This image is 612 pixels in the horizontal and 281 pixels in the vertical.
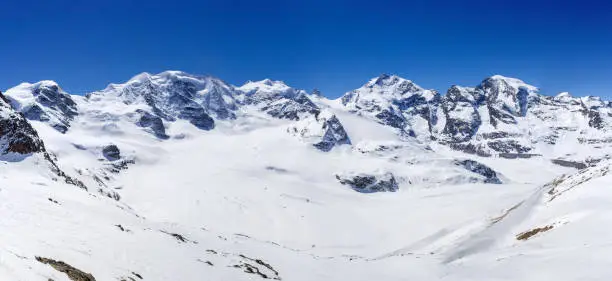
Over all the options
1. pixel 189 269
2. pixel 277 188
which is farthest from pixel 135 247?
pixel 277 188

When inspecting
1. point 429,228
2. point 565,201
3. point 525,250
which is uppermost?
point 429,228

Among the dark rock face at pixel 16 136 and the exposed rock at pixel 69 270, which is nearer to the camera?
the exposed rock at pixel 69 270

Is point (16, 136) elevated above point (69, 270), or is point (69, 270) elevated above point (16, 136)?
point (16, 136)

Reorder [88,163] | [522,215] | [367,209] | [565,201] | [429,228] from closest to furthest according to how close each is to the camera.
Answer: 1. [565,201]
2. [522,215]
3. [429,228]
4. [367,209]
5. [88,163]

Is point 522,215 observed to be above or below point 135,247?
above

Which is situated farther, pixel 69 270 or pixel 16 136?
pixel 16 136

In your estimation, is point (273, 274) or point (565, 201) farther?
point (565, 201)

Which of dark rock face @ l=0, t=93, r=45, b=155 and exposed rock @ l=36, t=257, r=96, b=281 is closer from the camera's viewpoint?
exposed rock @ l=36, t=257, r=96, b=281

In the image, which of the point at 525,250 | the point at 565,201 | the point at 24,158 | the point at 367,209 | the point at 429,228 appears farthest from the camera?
the point at 367,209

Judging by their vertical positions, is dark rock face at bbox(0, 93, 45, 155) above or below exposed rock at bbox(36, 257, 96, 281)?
above

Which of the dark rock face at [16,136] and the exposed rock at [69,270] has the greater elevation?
the dark rock face at [16,136]

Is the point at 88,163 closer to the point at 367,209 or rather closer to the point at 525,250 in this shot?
the point at 367,209
